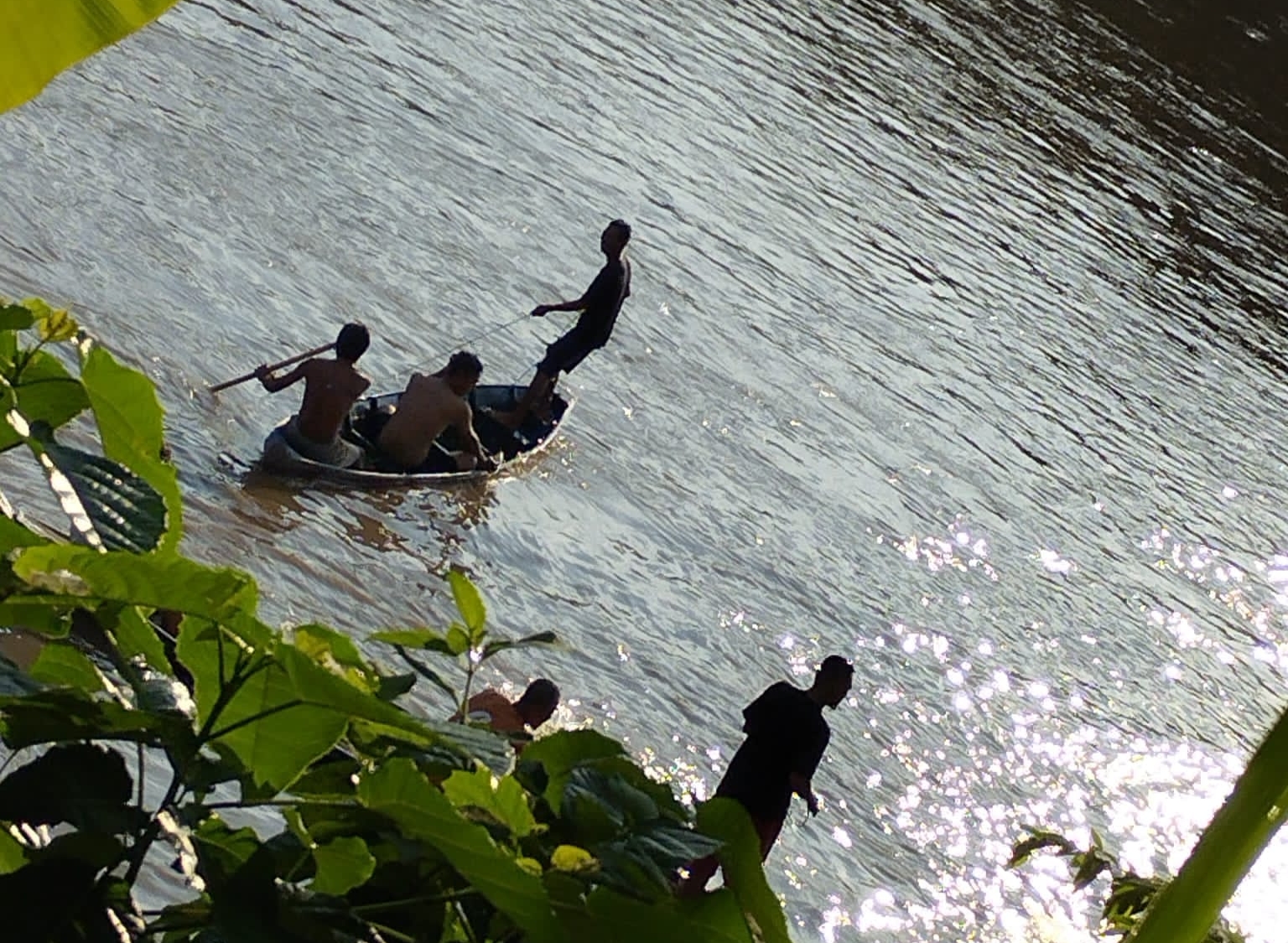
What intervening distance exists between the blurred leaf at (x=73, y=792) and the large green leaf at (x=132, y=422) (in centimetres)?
40

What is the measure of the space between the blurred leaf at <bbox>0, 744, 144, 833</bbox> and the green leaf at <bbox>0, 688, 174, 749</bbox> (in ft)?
0.08

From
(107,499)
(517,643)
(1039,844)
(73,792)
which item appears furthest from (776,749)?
(73,792)

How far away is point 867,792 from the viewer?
1343 centimetres

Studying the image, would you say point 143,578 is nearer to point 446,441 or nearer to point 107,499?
point 107,499

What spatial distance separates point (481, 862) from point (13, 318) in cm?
110

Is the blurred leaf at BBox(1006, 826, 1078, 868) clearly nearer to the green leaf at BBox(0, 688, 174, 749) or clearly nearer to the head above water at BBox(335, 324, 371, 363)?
the green leaf at BBox(0, 688, 174, 749)

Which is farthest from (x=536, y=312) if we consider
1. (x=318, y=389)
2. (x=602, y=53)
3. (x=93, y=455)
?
(x=93, y=455)

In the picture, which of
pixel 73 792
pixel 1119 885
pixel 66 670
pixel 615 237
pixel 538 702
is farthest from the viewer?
pixel 615 237

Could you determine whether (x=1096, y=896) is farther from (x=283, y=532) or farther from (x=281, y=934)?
(x=281, y=934)

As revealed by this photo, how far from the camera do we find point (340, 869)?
2.05m

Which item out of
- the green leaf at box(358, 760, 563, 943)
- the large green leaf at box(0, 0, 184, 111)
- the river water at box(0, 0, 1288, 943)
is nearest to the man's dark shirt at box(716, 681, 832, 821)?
the river water at box(0, 0, 1288, 943)

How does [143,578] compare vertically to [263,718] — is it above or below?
above

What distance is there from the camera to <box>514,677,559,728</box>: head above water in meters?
9.34

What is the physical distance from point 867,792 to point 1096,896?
6.34 feet
